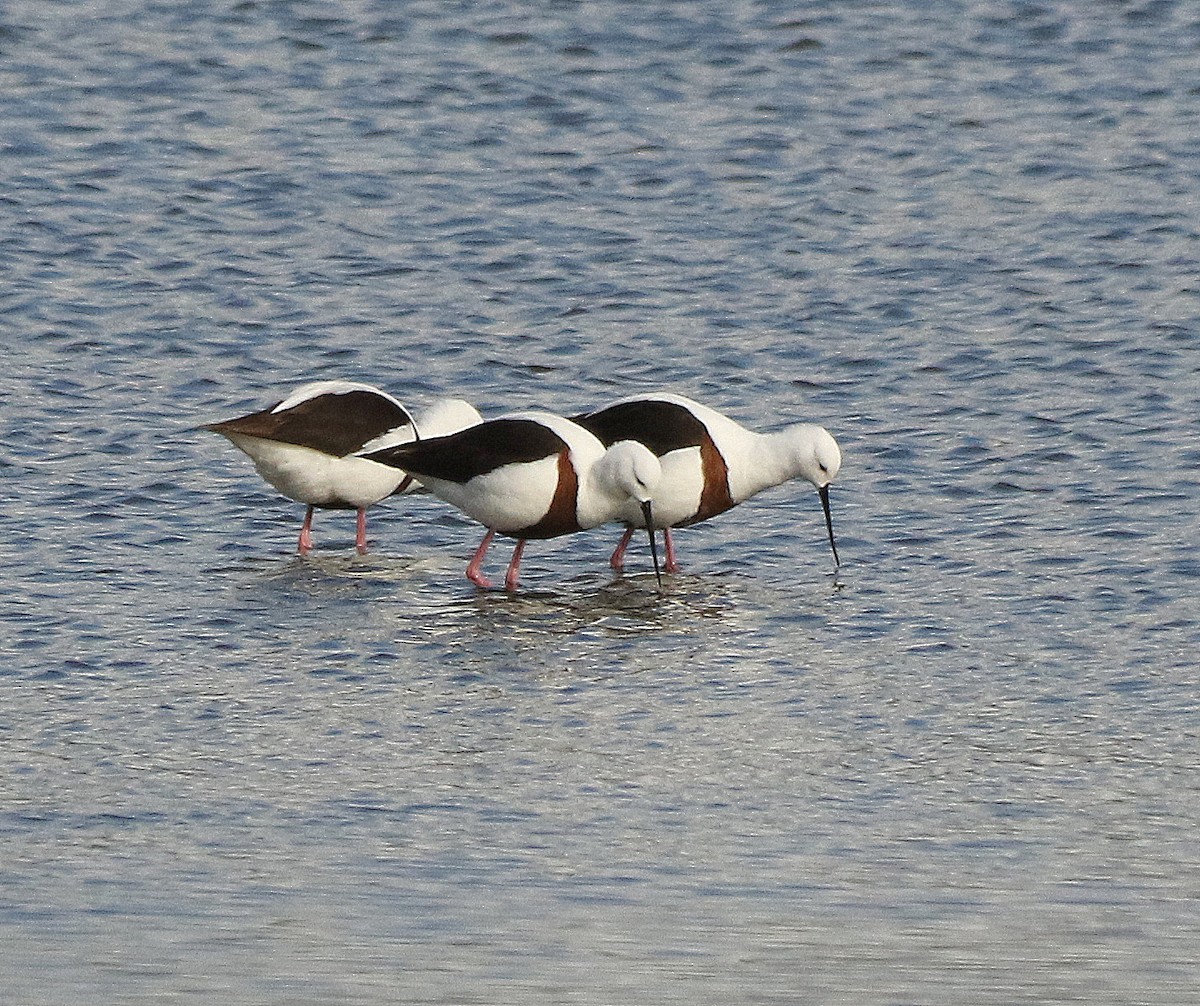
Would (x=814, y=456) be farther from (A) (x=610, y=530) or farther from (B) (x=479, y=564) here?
(B) (x=479, y=564)

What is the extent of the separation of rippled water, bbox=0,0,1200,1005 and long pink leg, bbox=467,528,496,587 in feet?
0.51

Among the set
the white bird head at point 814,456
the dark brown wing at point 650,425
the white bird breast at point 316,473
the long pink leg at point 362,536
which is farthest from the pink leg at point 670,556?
the long pink leg at point 362,536

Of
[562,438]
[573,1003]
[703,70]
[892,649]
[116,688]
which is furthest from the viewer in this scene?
[703,70]

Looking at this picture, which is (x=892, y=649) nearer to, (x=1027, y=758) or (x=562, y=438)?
(x=1027, y=758)

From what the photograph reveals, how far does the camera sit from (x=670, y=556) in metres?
9.85

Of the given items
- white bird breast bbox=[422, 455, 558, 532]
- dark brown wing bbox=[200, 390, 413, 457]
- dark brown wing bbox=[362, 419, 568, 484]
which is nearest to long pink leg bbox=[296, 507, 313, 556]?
dark brown wing bbox=[200, 390, 413, 457]

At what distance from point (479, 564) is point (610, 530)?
1.15 metres

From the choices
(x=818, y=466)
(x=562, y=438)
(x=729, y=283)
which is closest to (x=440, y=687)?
(x=562, y=438)

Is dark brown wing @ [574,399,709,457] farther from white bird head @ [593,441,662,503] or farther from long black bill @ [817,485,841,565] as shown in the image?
long black bill @ [817,485,841,565]

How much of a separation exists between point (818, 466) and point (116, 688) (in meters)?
3.35

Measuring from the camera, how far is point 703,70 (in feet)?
55.0

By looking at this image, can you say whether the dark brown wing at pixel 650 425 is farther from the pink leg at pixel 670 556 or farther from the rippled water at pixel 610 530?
the rippled water at pixel 610 530

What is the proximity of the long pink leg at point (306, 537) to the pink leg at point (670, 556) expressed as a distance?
1.49 meters

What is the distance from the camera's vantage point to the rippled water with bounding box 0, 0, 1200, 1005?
594cm
